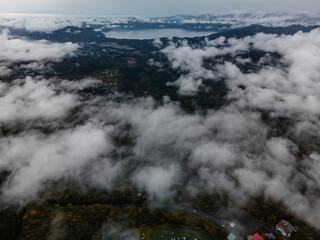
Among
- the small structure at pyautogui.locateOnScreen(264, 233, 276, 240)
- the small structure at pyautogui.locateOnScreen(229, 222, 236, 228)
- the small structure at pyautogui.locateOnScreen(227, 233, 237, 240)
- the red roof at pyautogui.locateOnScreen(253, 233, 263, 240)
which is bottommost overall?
the small structure at pyautogui.locateOnScreen(229, 222, 236, 228)

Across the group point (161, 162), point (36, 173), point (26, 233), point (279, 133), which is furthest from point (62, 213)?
point (279, 133)

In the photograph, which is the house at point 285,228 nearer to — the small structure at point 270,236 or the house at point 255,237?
the small structure at point 270,236

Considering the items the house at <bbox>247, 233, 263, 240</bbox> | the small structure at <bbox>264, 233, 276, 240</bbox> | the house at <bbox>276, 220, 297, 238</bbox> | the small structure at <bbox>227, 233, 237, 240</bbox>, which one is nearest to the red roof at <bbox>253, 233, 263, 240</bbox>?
the house at <bbox>247, 233, 263, 240</bbox>

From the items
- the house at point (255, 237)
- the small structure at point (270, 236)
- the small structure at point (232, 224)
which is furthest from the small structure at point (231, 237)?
the small structure at point (270, 236)

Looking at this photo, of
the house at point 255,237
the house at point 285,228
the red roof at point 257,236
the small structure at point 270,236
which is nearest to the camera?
the house at point 255,237

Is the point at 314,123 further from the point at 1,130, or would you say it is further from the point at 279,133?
the point at 1,130

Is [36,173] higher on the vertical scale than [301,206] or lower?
lower

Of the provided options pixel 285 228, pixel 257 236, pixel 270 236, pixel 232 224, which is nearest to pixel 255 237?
pixel 257 236

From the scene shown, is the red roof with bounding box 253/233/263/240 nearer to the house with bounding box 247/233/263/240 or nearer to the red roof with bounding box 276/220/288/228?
the house with bounding box 247/233/263/240
